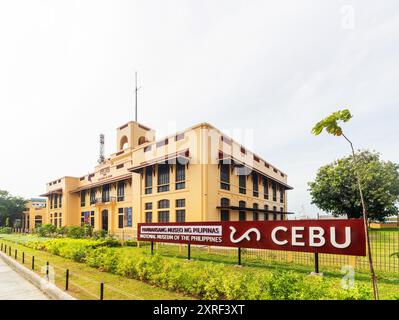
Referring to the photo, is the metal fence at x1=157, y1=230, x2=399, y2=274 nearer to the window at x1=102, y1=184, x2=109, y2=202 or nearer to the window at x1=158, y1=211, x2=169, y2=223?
the window at x1=158, y1=211, x2=169, y2=223

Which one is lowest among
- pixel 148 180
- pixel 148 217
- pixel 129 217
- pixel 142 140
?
pixel 129 217

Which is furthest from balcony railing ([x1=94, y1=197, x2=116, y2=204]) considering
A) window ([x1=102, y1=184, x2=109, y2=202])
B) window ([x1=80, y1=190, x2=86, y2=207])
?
window ([x1=80, y1=190, x2=86, y2=207])

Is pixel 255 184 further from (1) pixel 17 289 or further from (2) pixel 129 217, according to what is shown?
(1) pixel 17 289

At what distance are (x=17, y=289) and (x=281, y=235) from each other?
937 cm

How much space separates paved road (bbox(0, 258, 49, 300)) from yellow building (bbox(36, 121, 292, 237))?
13.5m

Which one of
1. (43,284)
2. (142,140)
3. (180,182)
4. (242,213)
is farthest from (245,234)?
(142,140)

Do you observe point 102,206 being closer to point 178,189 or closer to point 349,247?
point 178,189

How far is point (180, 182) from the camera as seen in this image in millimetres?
24328

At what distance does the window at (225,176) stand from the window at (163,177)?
16.7 feet

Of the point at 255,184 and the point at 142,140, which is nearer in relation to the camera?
the point at 255,184

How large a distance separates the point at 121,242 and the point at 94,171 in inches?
811

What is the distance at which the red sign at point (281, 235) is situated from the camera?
341 inches

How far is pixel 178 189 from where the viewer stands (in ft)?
80.2

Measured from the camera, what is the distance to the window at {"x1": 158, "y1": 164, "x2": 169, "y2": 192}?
25.6 metres
